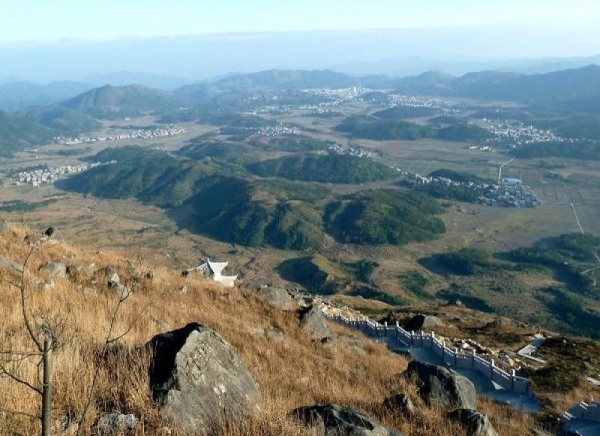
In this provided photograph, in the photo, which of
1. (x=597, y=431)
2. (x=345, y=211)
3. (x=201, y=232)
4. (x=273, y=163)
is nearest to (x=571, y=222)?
(x=345, y=211)

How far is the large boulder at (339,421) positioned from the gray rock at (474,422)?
1618 mm

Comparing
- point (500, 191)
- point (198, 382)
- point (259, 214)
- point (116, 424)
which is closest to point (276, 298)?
point (198, 382)

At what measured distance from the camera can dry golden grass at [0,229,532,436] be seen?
5262 mm

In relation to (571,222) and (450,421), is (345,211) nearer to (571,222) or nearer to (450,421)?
(571,222)

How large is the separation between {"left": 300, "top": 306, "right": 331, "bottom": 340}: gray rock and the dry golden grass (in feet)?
1.05

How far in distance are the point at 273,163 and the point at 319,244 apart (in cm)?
8180

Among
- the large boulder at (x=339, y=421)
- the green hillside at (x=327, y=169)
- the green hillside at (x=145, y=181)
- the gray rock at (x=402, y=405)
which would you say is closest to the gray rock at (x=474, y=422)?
the gray rock at (x=402, y=405)

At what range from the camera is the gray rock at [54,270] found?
13.9 m

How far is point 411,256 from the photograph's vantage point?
108 metres

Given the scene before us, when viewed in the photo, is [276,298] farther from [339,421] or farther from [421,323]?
[339,421]

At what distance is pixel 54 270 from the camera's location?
14.2 meters

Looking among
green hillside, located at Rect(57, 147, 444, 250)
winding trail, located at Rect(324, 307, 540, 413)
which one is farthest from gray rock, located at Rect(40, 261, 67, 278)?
green hillside, located at Rect(57, 147, 444, 250)

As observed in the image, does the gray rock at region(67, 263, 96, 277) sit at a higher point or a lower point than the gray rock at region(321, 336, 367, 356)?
higher

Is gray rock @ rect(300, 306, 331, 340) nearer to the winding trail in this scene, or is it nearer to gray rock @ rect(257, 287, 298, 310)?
gray rock @ rect(257, 287, 298, 310)
